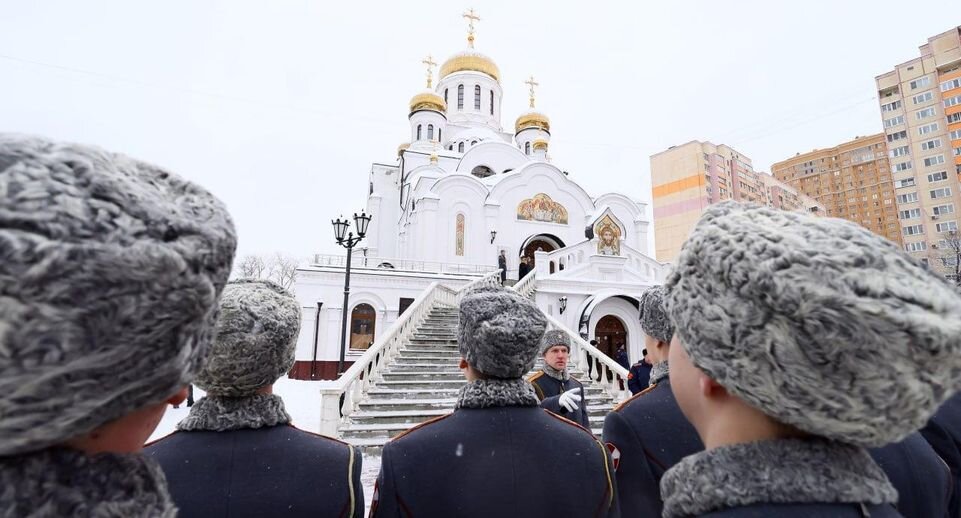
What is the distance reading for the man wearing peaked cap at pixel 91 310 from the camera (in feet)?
2.09

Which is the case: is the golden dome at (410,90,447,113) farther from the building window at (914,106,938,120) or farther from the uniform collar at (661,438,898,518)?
the building window at (914,106,938,120)

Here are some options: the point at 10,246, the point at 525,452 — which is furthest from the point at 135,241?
the point at 525,452

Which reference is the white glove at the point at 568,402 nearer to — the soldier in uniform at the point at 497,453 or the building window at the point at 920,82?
the soldier in uniform at the point at 497,453

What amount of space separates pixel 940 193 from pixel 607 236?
48.3 m

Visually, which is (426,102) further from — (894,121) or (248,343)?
(894,121)

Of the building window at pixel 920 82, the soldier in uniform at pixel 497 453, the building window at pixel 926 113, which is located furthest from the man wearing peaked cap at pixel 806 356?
the building window at pixel 920 82

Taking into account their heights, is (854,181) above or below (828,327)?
above

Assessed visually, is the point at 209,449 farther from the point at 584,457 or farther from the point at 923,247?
the point at 923,247

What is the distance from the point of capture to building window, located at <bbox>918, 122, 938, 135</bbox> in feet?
154

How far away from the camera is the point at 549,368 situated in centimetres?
541

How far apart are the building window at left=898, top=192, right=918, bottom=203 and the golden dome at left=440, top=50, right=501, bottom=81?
1797 inches

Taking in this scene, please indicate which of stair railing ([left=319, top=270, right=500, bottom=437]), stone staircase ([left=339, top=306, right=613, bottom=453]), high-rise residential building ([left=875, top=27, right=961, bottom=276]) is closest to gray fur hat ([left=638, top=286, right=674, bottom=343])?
stair railing ([left=319, top=270, right=500, bottom=437])

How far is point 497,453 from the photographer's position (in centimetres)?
198

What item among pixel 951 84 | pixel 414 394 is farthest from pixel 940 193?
pixel 414 394
